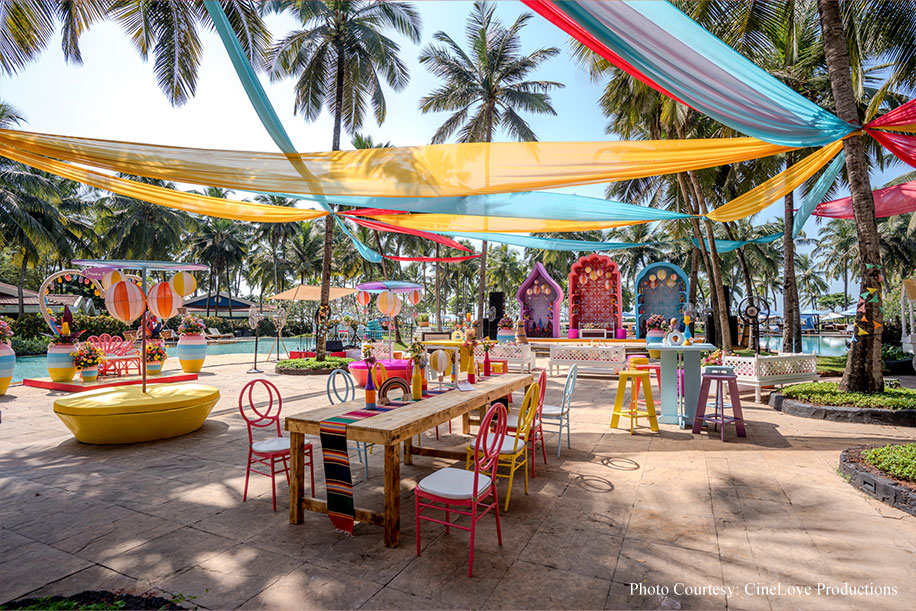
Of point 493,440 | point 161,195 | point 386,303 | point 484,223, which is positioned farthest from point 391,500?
point 386,303

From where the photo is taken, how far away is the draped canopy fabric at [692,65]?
2.87 meters

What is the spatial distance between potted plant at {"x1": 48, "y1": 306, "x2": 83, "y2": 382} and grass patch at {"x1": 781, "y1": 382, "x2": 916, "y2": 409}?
12367 millimetres

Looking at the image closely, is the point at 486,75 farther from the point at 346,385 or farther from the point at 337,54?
the point at 346,385

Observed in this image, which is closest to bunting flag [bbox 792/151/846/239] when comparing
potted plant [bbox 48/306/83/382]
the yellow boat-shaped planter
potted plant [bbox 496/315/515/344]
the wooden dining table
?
the wooden dining table

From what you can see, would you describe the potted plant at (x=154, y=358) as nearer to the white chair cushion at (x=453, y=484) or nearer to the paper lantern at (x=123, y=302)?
the paper lantern at (x=123, y=302)

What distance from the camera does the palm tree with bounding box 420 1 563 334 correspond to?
14.4 meters

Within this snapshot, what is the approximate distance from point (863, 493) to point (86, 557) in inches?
205

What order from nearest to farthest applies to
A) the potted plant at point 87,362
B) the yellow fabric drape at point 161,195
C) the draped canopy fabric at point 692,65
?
the draped canopy fabric at point 692,65 → the yellow fabric drape at point 161,195 → the potted plant at point 87,362

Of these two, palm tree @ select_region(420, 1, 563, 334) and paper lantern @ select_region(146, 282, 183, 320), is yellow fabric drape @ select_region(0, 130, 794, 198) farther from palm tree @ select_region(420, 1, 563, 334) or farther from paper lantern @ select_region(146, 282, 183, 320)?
palm tree @ select_region(420, 1, 563, 334)

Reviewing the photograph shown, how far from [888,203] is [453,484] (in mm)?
9376

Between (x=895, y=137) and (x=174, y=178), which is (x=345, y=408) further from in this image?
(x=895, y=137)

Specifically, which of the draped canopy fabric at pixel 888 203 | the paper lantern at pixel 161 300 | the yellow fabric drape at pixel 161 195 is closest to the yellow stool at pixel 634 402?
the yellow fabric drape at pixel 161 195

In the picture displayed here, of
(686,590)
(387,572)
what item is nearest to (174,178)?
(387,572)

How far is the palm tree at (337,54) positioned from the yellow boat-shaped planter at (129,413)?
6.22 meters
